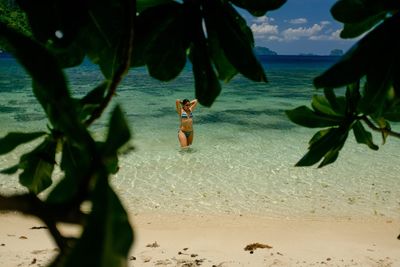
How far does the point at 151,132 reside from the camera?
13188 millimetres

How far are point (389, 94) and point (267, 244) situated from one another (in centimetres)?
524

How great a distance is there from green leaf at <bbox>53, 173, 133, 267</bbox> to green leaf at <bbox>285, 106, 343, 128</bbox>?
3.17 feet

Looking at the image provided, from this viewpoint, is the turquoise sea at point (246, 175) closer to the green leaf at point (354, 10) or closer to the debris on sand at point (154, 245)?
the debris on sand at point (154, 245)

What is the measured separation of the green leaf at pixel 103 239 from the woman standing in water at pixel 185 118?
962 cm

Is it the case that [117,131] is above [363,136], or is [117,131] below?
above

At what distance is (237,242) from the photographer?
19.2 feet

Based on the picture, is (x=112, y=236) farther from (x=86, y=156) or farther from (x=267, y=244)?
(x=267, y=244)

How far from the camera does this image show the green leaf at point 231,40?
77cm

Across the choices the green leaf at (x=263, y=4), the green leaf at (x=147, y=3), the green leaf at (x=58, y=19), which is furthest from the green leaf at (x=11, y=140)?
the green leaf at (x=263, y=4)

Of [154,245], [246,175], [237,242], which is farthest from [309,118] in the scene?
[246,175]

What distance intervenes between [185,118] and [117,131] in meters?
9.76

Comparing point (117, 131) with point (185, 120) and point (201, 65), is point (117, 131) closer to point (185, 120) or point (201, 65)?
point (201, 65)

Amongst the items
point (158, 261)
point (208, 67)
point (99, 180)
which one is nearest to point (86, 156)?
point (99, 180)

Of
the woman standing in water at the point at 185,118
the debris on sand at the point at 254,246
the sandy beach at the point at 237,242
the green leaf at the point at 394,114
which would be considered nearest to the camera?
the green leaf at the point at 394,114
